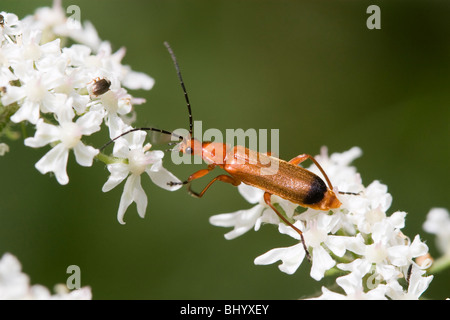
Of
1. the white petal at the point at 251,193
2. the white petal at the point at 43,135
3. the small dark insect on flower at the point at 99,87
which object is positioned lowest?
the white petal at the point at 251,193

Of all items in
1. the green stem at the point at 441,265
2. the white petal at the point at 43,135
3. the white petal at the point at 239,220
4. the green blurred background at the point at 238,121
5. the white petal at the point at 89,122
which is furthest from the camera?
the green blurred background at the point at 238,121

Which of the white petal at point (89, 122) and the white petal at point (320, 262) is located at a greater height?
the white petal at point (89, 122)

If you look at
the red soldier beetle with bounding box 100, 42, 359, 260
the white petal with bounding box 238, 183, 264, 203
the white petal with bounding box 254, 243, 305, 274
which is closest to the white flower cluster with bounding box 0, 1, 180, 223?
the red soldier beetle with bounding box 100, 42, 359, 260

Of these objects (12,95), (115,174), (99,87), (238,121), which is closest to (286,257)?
(115,174)

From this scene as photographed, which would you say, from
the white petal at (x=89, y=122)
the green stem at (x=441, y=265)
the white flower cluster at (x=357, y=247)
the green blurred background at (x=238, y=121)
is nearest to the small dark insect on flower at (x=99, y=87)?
the white petal at (x=89, y=122)

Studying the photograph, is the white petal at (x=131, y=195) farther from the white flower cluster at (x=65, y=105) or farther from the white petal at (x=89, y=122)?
the white petal at (x=89, y=122)

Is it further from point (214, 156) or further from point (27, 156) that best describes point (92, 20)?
point (214, 156)
